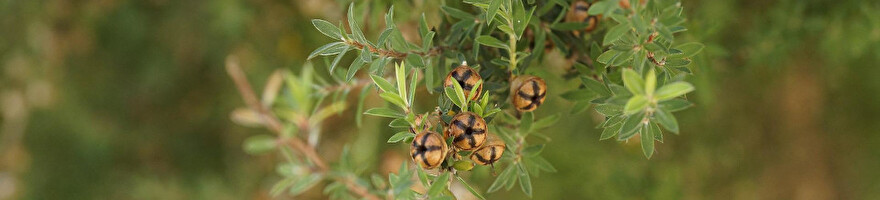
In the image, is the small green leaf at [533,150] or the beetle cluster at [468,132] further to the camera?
the small green leaf at [533,150]

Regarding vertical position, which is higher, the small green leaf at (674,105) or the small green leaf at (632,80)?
the small green leaf at (632,80)

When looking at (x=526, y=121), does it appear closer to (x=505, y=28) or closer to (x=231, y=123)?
(x=505, y=28)

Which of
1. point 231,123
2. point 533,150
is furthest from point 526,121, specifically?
point 231,123

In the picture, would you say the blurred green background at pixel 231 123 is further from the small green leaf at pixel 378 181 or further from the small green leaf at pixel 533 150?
the small green leaf at pixel 533 150

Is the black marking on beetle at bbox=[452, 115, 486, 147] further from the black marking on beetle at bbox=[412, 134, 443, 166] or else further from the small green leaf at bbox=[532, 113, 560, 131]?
the small green leaf at bbox=[532, 113, 560, 131]

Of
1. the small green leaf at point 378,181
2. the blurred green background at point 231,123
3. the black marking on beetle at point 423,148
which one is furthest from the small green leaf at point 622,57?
the blurred green background at point 231,123

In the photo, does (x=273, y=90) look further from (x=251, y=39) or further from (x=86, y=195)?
(x=86, y=195)
